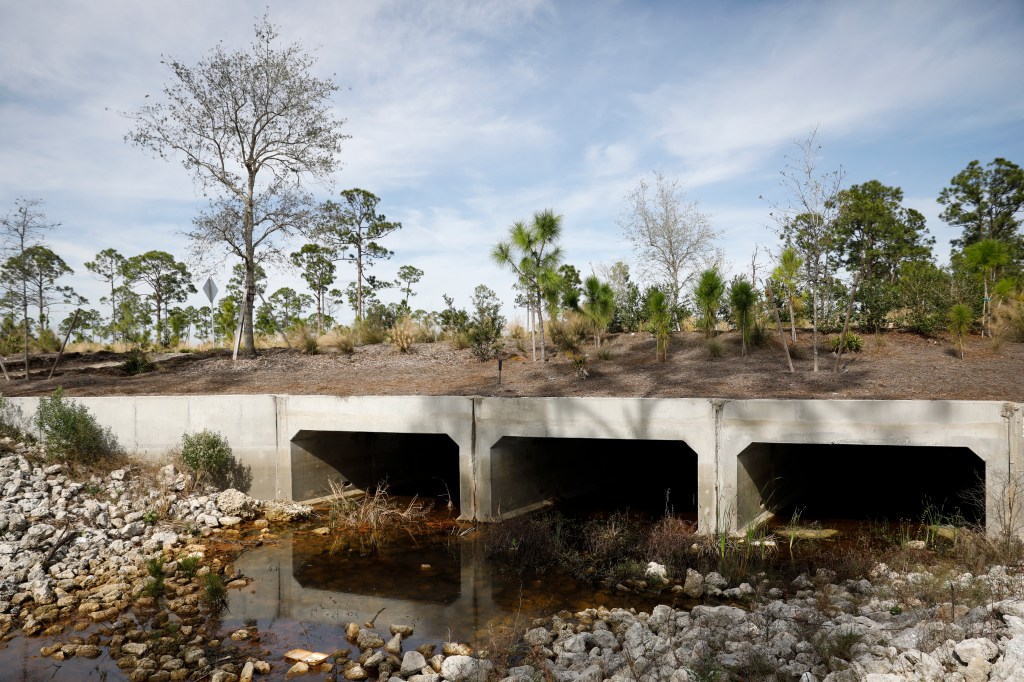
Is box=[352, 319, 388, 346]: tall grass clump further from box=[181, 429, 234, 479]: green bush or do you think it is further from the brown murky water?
the brown murky water

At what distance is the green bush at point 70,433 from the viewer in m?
14.2

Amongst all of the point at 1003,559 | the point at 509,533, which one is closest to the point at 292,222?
the point at 509,533

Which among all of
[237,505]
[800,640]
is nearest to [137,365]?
[237,505]

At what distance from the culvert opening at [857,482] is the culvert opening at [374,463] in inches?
230

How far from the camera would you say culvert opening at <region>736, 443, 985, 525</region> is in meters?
11.5

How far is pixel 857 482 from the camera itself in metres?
15.5

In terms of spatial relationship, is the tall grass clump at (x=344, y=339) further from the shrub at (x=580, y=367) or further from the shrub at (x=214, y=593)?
the shrub at (x=214, y=593)

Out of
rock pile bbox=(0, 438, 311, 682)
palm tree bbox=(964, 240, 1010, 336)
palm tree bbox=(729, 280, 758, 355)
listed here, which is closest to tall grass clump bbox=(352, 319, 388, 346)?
rock pile bbox=(0, 438, 311, 682)

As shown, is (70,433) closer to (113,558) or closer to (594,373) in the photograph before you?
(113,558)

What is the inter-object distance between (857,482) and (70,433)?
1643cm

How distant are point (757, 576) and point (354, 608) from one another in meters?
5.17

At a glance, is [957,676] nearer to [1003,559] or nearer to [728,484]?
[1003,559]

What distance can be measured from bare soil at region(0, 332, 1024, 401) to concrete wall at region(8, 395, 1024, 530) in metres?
1.46

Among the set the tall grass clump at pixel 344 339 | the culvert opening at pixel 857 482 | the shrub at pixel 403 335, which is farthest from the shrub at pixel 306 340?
the culvert opening at pixel 857 482
